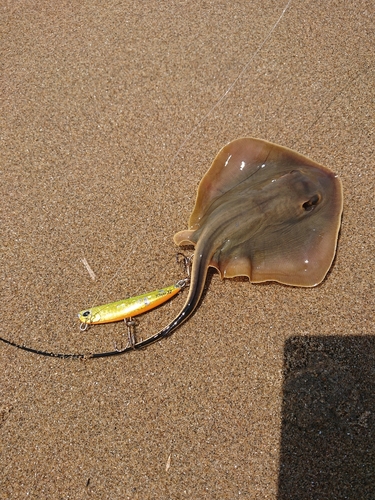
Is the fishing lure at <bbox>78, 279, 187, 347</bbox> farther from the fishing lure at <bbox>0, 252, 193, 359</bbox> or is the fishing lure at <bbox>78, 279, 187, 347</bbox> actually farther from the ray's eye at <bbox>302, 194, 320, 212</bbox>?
the ray's eye at <bbox>302, 194, 320, 212</bbox>

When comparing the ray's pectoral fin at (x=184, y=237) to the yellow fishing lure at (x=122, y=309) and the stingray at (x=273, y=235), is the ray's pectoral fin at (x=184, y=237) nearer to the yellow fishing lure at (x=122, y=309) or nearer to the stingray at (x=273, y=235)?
the stingray at (x=273, y=235)

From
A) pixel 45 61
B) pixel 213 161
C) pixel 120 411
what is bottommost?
pixel 120 411

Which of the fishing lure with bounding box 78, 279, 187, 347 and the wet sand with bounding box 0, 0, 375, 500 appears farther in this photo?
the fishing lure with bounding box 78, 279, 187, 347

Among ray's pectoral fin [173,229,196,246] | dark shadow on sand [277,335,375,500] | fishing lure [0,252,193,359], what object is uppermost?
ray's pectoral fin [173,229,196,246]

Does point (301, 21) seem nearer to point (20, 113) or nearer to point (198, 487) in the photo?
point (20, 113)

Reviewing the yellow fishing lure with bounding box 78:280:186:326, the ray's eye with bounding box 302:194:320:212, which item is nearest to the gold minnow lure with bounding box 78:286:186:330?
the yellow fishing lure with bounding box 78:280:186:326

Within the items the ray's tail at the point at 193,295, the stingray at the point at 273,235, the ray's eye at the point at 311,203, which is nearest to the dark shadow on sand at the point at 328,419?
the stingray at the point at 273,235

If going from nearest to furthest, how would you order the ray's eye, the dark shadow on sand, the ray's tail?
the dark shadow on sand → the ray's tail → the ray's eye

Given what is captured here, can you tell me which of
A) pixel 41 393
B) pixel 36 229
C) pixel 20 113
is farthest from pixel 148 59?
pixel 41 393
